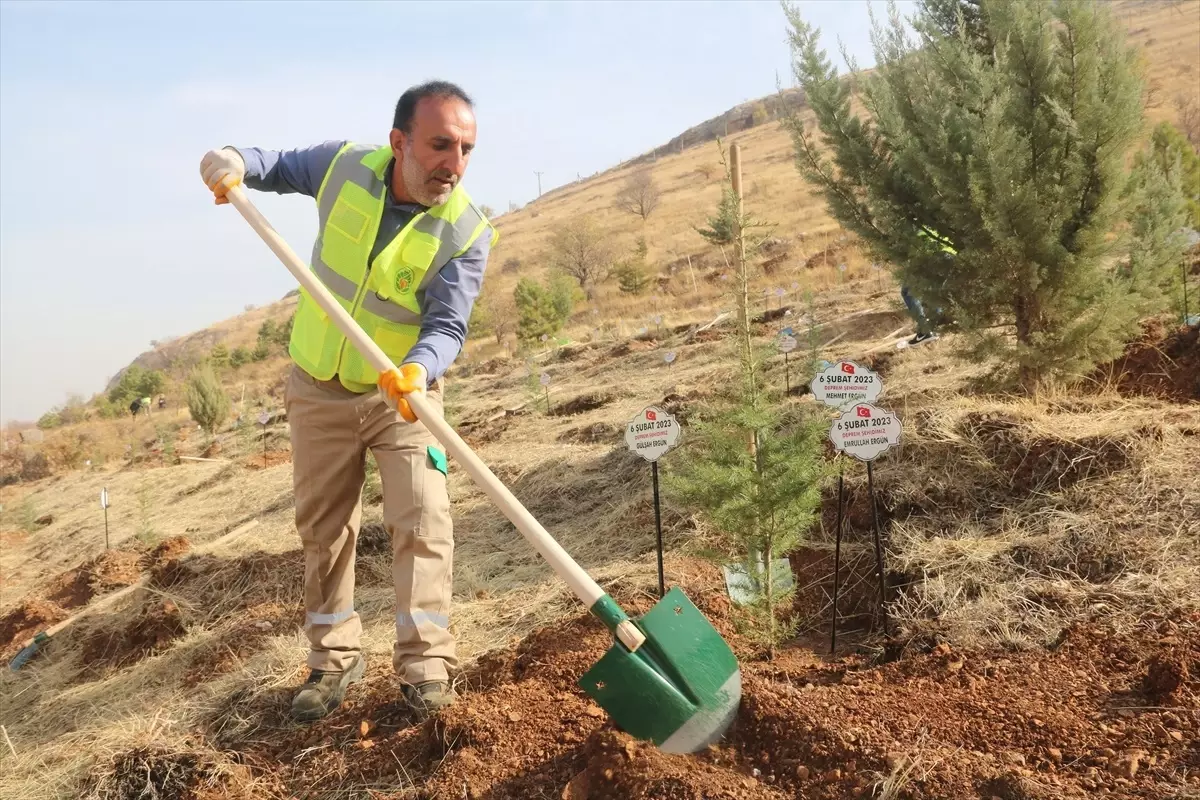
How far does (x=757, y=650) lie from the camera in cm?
325

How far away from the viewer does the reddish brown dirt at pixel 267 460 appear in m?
11.6

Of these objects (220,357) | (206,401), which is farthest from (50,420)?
(206,401)

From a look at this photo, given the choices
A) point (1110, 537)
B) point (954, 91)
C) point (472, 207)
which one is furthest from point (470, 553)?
point (954, 91)

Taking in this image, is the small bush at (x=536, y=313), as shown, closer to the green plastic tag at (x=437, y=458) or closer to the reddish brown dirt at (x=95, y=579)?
the reddish brown dirt at (x=95, y=579)

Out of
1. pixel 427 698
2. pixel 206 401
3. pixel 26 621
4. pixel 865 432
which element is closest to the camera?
pixel 427 698

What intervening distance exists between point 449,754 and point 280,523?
5.46 meters

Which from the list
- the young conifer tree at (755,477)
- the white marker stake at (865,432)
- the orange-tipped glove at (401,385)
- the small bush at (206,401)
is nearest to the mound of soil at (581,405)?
the young conifer tree at (755,477)

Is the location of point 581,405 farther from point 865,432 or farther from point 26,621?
point 865,432

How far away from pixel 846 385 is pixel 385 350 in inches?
77.6

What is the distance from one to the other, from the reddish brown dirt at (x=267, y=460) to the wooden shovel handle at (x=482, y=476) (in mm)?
9355

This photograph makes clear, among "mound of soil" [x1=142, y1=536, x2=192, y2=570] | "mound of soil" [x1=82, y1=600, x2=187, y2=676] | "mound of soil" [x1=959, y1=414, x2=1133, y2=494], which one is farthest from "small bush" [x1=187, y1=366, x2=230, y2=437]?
"mound of soil" [x1=959, y1=414, x2=1133, y2=494]

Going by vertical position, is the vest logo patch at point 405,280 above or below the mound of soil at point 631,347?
above

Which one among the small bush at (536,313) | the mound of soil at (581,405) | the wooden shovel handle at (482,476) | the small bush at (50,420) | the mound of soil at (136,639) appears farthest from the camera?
the small bush at (50,420)

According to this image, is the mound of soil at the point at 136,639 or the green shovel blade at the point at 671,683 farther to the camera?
the mound of soil at the point at 136,639
